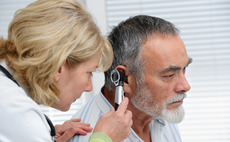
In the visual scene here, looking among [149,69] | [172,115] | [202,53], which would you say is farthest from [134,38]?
[202,53]

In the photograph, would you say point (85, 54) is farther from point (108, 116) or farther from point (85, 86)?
point (108, 116)

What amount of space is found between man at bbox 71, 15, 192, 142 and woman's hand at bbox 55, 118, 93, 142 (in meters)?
0.03

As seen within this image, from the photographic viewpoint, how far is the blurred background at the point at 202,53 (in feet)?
7.66

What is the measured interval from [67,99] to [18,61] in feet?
0.75

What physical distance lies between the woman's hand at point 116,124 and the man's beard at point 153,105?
159 millimetres

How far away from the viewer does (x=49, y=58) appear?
3.58 feet

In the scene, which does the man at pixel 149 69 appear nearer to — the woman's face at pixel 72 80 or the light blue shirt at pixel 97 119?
the light blue shirt at pixel 97 119

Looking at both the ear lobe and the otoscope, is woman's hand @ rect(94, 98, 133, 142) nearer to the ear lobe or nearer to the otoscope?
the otoscope

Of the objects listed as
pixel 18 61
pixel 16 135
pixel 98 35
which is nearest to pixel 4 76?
pixel 18 61

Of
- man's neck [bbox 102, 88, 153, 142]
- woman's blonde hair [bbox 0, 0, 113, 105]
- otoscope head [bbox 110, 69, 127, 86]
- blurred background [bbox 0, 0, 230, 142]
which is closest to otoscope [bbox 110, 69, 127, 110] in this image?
otoscope head [bbox 110, 69, 127, 86]

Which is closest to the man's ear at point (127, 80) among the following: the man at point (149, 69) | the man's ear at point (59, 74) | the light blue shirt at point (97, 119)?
the man at point (149, 69)

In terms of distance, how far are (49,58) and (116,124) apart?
352 millimetres

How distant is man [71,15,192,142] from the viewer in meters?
1.39

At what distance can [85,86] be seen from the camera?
1.21 m
